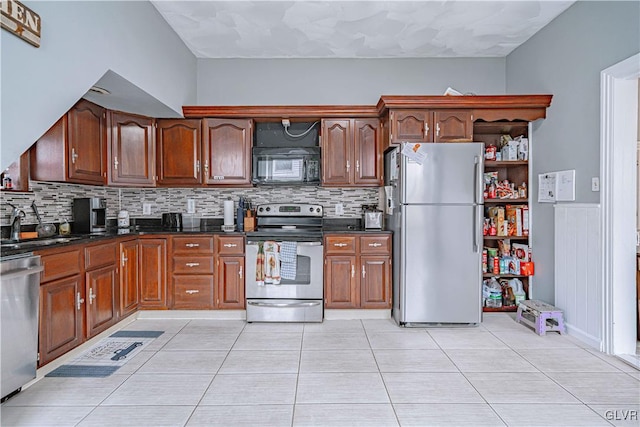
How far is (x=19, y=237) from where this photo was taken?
2699 mm

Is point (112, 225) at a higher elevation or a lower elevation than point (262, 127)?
lower

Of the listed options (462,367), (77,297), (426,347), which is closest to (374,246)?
(426,347)

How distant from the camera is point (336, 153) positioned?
12.5 ft

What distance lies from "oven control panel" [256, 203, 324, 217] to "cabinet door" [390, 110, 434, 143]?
3.72ft

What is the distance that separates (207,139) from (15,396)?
256cm

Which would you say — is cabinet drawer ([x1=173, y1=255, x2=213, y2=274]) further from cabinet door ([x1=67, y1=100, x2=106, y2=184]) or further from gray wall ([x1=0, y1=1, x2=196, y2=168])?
gray wall ([x1=0, y1=1, x2=196, y2=168])

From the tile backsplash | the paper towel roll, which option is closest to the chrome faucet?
the tile backsplash

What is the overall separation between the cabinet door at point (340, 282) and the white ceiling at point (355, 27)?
85.0 inches

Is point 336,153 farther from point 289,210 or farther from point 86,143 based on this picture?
point 86,143

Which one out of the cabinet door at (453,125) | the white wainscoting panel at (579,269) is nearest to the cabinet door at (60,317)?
the cabinet door at (453,125)

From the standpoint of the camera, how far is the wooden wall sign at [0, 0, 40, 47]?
5.47 ft

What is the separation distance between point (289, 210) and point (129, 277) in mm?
1663

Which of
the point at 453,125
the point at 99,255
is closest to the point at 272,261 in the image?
the point at 99,255

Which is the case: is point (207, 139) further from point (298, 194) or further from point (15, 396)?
point (15, 396)
